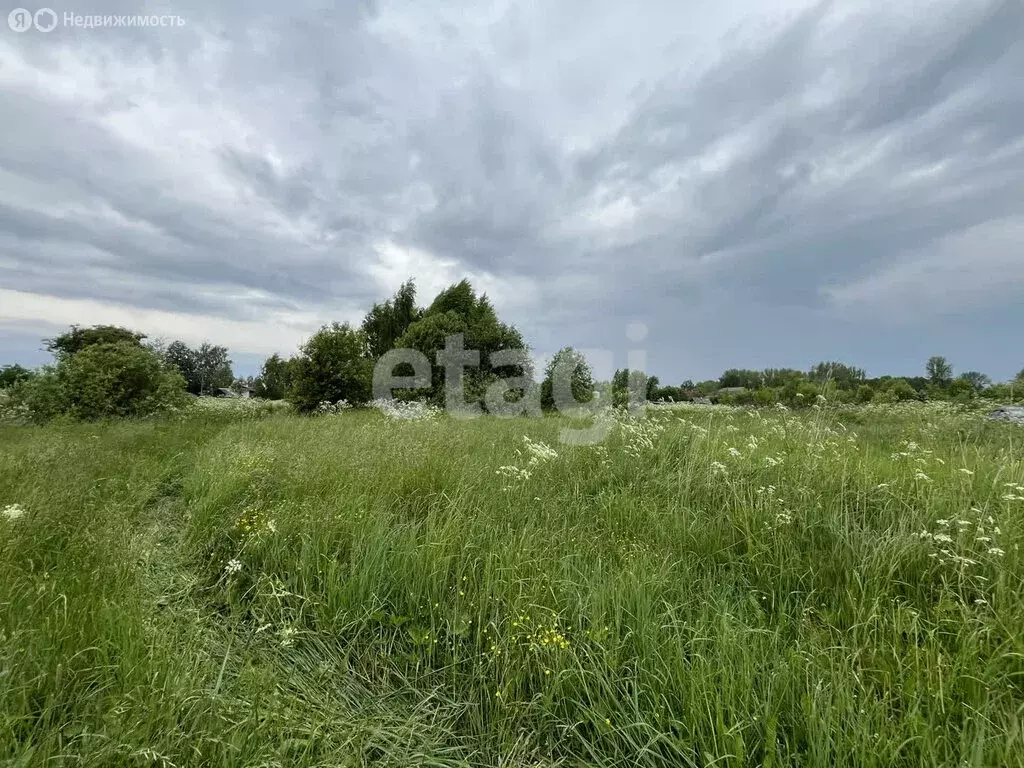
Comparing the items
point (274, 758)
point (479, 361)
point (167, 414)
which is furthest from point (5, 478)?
point (479, 361)

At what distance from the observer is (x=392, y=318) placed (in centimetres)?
2667

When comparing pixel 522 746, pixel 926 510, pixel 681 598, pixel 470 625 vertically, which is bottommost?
pixel 522 746

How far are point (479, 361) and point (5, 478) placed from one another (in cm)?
1577

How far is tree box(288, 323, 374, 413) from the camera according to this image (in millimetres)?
16625

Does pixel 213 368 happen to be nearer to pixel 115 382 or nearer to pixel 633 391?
pixel 115 382

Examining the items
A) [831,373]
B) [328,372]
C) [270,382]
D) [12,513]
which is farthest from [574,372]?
[270,382]

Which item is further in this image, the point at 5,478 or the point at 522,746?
the point at 5,478

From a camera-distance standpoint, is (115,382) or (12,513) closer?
(12,513)

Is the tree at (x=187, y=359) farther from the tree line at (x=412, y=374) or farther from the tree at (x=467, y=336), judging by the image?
the tree at (x=467, y=336)

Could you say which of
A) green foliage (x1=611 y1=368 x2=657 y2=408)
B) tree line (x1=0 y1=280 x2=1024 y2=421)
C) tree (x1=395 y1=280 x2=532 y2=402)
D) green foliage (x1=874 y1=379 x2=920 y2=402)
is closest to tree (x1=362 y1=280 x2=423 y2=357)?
tree line (x1=0 y1=280 x2=1024 y2=421)

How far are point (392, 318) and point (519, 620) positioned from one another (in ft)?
86.7

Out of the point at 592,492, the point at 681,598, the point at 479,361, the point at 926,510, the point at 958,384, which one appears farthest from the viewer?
the point at 479,361

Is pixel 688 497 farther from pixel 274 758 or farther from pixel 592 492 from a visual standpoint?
pixel 274 758

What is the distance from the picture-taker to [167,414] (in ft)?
43.0
